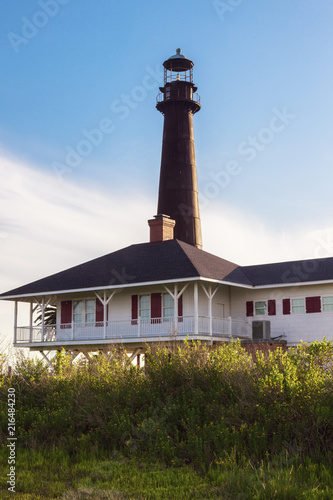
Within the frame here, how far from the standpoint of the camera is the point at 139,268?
91.4ft

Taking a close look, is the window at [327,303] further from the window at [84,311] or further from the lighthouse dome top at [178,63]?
the lighthouse dome top at [178,63]

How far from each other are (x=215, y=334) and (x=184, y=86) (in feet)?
65.3

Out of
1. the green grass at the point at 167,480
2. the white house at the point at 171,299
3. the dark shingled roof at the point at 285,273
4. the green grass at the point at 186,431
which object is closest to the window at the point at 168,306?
the white house at the point at 171,299

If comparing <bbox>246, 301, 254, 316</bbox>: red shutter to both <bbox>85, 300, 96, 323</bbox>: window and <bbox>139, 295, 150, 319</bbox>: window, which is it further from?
<bbox>85, 300, 96, 323</bbox>: window

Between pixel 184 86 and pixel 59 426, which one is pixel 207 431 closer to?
pixel 59 426

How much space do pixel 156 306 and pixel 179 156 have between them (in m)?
13.9

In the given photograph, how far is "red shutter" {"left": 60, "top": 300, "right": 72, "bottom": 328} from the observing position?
1161 inches

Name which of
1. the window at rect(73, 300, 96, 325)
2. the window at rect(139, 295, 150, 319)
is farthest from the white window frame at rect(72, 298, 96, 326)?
the window at rect(139, 295, 150, 319)

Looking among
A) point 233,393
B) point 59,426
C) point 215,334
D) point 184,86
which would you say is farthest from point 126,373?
point 184,86

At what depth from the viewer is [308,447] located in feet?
35.0

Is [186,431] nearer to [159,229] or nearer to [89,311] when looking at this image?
[89,311]

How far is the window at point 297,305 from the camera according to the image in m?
26.3

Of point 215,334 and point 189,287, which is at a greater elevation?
point 189,287

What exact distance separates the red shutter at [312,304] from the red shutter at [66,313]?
35.7 ft
